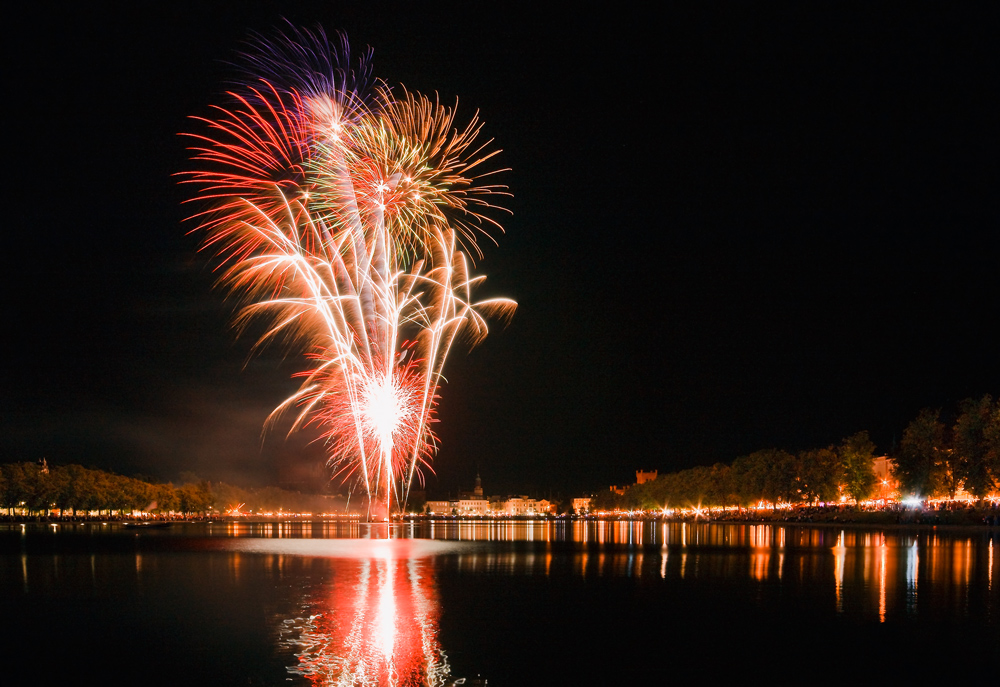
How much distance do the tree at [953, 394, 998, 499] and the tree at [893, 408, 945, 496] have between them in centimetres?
334

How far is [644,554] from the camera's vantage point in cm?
3659

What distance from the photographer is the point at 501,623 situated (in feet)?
51.8

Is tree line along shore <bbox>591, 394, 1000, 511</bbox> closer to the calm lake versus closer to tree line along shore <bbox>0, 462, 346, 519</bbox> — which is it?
the calm lake

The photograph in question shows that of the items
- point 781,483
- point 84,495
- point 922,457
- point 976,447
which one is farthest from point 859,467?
point 84,495

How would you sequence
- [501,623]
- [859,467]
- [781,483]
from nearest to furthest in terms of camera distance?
[501,623]
[859,467]
[781,483]

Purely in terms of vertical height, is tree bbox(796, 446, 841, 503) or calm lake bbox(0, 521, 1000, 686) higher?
calm lake bbox(0, 521, 1000, 686)

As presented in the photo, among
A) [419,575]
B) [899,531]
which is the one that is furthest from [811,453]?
[419,575]

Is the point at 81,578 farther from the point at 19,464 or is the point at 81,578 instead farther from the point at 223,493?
the point at 223,493

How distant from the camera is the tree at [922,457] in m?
67.6

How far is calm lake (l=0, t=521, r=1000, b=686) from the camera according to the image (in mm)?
11766

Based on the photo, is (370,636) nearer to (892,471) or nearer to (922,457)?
(922,457)

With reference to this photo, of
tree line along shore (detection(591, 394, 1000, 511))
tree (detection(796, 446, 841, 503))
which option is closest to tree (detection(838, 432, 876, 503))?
tree line along shore (detection(591, 394, 1000, 511))

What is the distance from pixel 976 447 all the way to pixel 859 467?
1894cm

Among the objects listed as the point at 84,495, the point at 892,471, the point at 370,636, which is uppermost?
the point at 370,636
